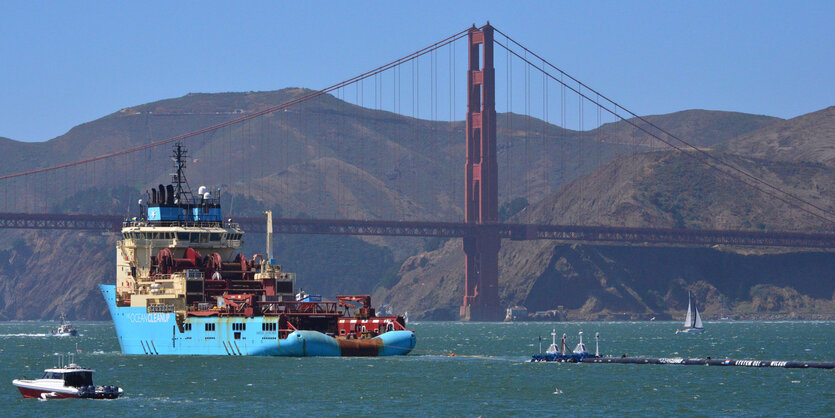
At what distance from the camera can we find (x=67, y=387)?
6575 centimetres

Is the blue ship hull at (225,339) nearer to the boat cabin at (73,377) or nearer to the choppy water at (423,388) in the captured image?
the choppy water at (423,388)

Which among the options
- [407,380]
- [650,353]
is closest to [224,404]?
[407,380]

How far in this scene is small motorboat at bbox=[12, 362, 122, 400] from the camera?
215 ft

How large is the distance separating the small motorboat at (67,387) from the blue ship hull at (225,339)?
1918 centimetres

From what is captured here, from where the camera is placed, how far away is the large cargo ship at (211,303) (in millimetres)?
85812

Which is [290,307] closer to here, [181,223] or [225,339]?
[225,339]

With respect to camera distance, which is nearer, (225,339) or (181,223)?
(225,339)

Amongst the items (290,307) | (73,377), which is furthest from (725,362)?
(73,377)

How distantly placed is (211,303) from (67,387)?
24.1 meters

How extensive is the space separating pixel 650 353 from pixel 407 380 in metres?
36.1

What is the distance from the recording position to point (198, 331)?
289 ft

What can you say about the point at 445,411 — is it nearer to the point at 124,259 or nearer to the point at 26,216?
the point at 124,259

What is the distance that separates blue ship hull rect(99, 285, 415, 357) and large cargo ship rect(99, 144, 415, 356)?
58 mm

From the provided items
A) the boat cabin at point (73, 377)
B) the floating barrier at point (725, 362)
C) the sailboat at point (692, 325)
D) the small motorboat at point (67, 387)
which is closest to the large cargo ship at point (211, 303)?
the floating barrier at point (725, 362)
